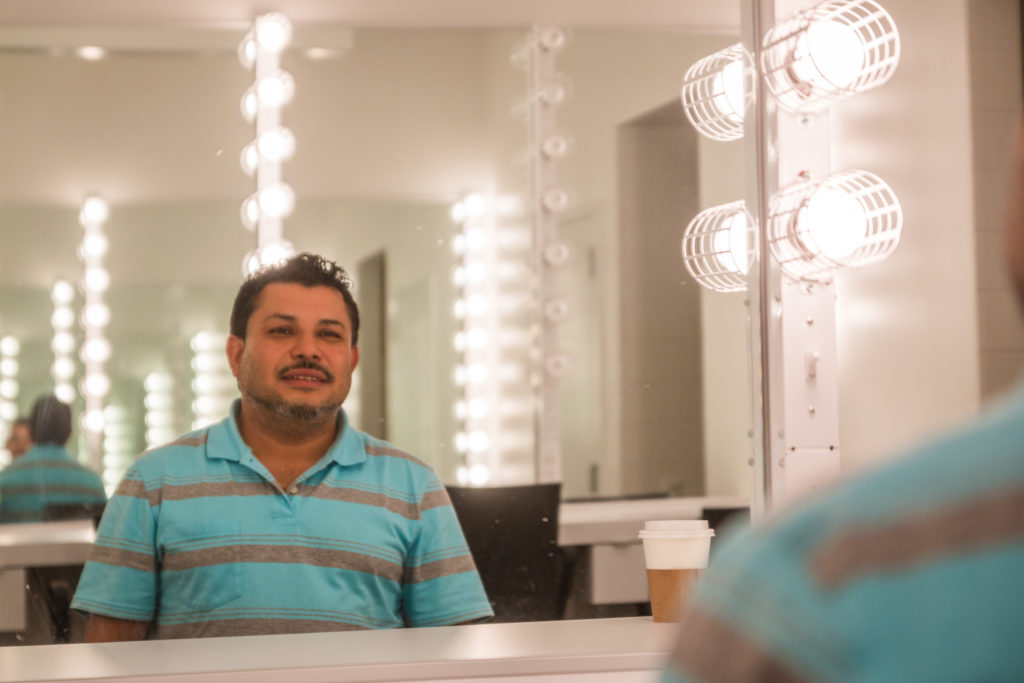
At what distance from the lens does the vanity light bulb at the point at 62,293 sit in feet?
6.68

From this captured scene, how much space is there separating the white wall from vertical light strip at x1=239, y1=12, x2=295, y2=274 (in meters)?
1.45

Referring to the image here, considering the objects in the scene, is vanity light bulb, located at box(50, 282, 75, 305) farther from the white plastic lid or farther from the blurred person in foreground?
the blurred person in foreground

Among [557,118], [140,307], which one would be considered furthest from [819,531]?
[557,118]

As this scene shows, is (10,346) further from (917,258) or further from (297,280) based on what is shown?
(917,258)

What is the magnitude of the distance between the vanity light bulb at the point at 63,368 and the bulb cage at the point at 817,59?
118cm

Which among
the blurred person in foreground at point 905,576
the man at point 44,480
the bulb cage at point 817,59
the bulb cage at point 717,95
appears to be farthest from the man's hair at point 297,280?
the blurred person in foreground at point 905,576

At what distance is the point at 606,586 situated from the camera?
7.53 ft

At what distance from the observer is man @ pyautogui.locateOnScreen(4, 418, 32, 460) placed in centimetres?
194

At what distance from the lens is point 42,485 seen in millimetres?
1956

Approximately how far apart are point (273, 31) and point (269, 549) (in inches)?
34.9

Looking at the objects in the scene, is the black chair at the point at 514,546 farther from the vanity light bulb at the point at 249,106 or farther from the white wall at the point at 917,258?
the white wall at the point at 917,258

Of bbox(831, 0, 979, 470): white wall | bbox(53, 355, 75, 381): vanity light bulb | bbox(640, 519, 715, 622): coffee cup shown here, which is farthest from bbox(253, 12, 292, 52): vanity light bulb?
bbox(831, 0, 979, 470): white wall

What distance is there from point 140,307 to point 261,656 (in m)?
1.07

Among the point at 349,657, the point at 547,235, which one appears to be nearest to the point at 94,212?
the point at 547,235
